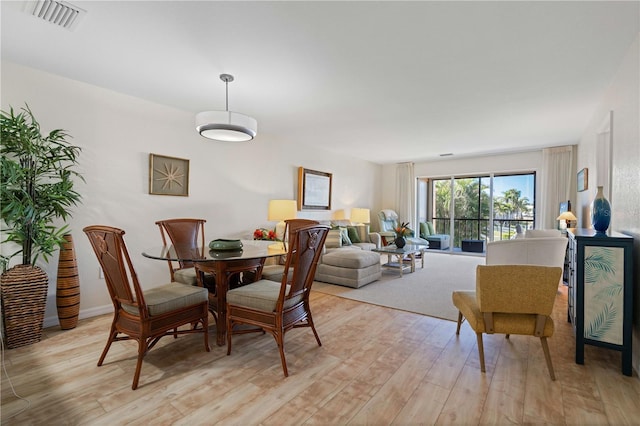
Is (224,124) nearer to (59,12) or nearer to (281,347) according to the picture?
(59,12)

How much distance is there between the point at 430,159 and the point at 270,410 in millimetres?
7171

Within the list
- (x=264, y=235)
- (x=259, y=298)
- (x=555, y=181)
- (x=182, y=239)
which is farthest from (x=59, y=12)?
(x=555, y=181)

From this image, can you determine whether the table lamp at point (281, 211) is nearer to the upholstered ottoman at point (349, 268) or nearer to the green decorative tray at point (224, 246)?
the upholstered ottoman at point (349, 268)

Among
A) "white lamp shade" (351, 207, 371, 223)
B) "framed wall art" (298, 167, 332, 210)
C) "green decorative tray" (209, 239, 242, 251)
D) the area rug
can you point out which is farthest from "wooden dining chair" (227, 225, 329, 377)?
"white lamp shade" (351, 207, 371, 223)

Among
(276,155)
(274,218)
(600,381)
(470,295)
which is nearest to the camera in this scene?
(600,381)

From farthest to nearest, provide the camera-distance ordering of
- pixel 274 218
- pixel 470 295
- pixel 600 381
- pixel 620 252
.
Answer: pixel 274 218 → pixel 470 295 → pixel 620 252 → pixel 600 381

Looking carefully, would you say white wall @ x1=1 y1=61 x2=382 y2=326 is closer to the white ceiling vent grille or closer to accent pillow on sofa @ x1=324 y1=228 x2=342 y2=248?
A: the white ceiling vent grille

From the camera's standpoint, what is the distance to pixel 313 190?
607 centimetres

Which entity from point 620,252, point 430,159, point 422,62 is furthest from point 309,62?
point 430,159

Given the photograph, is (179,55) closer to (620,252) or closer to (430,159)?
(620,252)

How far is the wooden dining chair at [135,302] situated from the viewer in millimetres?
1859

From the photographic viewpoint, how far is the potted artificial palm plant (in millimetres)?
2383

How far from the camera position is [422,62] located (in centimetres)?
261

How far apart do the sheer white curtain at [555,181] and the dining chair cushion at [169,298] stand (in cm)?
678
